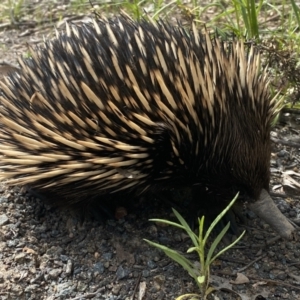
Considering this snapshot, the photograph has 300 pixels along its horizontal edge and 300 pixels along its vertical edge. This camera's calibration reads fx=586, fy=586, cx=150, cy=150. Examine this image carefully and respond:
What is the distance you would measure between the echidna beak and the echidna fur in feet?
0.17

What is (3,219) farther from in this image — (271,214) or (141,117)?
(271,214)

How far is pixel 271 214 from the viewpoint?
94.0 inches

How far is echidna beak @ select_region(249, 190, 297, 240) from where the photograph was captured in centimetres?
235

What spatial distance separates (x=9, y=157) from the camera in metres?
2.59

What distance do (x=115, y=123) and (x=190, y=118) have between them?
0.30 metres

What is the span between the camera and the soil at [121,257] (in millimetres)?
2385

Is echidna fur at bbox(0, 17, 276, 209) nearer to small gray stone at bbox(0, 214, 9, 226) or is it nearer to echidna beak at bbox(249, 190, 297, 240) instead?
echidna beak at bbox(249, 190, 297, 240)

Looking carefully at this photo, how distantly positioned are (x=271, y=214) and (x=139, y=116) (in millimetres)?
682

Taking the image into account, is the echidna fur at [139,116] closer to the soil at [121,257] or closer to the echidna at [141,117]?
the echidna at [141,117]

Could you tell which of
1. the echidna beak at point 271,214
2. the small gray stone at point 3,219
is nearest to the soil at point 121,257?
the small gray stone at point 3,219

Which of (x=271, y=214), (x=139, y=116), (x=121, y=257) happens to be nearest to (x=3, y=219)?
(x=121, y=257)

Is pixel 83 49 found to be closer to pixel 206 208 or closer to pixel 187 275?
pixel 206 208

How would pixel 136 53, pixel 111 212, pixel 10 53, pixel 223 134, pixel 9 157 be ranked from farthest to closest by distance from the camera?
1. pixel 10 53
2. pixel 111 212
3. pixel 9 157
4. pixel 136 53
5. pixel 223 134

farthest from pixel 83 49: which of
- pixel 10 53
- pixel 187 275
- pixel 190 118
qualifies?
pixel 10 53
